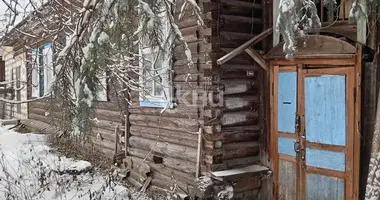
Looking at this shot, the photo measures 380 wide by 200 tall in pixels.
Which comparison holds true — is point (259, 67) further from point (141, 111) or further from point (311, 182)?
point (141, 111)

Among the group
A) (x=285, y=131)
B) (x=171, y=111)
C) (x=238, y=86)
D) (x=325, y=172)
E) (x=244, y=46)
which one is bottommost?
(x=325, y=172)

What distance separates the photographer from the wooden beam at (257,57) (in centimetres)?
644

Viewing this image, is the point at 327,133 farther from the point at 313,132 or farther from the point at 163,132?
the point at 163,132

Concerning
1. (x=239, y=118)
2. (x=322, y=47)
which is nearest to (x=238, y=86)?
(x=239, y=118)

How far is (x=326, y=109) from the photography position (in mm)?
5781

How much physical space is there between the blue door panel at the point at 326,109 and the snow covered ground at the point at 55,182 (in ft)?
11.1

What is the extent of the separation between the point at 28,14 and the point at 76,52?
3106 millimetres

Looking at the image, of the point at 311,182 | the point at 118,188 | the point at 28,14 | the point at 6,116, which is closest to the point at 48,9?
the point at 28,14

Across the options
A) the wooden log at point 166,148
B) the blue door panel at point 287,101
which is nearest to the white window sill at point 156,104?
the wooden log at point 166,148

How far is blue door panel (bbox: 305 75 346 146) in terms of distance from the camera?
5.59 meters

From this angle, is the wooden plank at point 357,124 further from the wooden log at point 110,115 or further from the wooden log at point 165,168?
the wooden log at point 110,115

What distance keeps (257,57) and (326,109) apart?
1.39m

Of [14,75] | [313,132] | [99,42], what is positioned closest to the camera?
[99,42]

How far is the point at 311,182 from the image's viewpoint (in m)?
5.99
